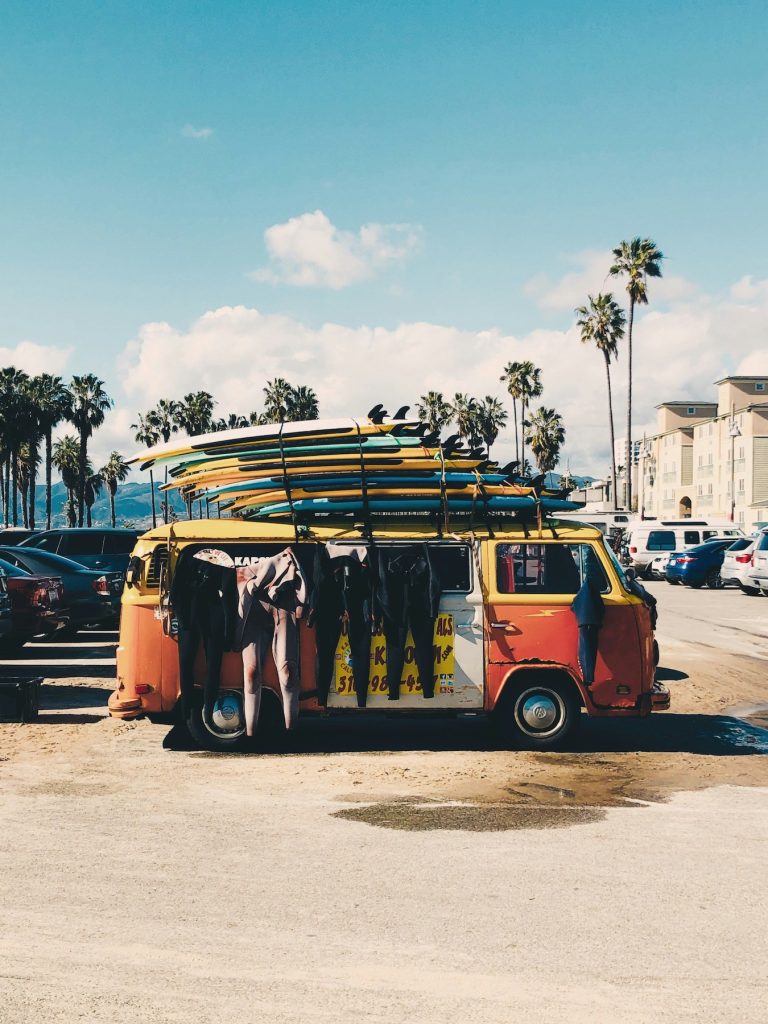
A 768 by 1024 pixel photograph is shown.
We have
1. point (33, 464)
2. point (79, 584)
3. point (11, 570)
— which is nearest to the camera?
point (11, 570)

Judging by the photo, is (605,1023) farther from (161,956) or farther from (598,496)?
(598,496)

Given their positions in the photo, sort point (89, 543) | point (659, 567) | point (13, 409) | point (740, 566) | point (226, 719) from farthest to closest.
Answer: point (13, 409) → point (659, 567) → point (740, 566) → point (89, 543) → point (226, 719)

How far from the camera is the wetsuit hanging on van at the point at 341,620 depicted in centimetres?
852

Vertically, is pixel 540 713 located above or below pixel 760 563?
below

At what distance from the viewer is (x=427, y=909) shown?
5.16m

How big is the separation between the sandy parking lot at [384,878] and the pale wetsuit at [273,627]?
21.5 inches

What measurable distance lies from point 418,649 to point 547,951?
159 inches

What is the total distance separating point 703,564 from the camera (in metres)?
32.0

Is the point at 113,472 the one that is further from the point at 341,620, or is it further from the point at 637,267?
the point at 341,620

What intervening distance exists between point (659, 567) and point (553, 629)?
93.3ft

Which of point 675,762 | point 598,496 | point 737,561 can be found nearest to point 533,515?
point 675,762

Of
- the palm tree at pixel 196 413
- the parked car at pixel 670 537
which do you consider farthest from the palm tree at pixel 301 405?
the parked car at pixel 670 537

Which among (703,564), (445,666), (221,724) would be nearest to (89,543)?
(221,724)

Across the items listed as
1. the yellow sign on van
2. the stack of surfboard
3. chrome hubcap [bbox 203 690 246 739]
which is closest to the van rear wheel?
chrome hubcap [bbox 203 690 246 739]
